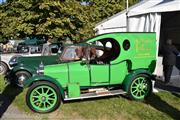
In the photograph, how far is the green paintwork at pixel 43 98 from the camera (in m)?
7.91

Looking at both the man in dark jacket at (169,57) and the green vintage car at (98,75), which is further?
the man in dark jacket at (169,57)

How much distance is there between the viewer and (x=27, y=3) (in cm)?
1977

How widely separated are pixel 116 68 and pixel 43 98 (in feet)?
7.03

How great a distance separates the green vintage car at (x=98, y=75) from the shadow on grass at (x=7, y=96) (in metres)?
0.98

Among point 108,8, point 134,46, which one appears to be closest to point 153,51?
point 134,46

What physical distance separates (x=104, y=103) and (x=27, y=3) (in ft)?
42.8

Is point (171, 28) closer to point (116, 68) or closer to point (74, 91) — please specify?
point (116, 68)

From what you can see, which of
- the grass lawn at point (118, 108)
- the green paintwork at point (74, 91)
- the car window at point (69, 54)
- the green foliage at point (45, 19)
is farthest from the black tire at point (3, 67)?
the green paintwork at point (74, 91)

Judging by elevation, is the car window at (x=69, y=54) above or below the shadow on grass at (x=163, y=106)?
above

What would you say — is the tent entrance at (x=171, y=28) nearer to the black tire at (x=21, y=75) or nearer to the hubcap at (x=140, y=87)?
the black tire at (x=21, y=75)

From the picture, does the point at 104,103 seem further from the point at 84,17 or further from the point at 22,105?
the point at 84,17

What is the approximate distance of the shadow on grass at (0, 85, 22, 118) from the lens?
859 cm

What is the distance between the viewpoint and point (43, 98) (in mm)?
7914

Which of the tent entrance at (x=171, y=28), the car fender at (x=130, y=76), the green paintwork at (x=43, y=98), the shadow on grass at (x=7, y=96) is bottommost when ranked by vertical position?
the shadow on grass at (x=7, y=96)
